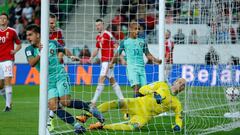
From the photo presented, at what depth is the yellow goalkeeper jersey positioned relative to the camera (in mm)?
10156

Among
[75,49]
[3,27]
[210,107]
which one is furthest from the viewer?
[75,49]

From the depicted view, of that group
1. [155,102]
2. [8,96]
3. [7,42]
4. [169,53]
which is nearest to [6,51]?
[7,42]

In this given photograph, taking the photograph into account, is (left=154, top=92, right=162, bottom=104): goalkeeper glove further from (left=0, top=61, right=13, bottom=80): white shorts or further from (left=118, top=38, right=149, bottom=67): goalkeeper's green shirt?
(left=0, top=61, right=13, bottom=80): white shorts

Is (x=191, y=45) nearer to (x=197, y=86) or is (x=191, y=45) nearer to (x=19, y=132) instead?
(x=197, y=86)

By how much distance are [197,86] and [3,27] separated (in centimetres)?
448

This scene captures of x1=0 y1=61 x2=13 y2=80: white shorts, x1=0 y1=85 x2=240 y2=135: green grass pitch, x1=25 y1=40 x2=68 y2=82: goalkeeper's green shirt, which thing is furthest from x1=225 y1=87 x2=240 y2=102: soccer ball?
x1=0 y1=61 x2=13 y2=80: white shorts

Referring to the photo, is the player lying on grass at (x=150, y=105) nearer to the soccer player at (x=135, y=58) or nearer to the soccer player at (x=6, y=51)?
the soccer player at (x=135, y=58)

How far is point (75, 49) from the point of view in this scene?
68.4ft

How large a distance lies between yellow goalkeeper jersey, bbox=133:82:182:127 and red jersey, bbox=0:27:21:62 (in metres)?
4.88

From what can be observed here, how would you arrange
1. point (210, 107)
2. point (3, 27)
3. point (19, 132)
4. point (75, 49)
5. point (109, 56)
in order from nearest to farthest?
point (19, 132)
point (210, 107)
point (3, 27)
point (109, 56)
point (75, 49)

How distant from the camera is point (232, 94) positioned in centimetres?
1244

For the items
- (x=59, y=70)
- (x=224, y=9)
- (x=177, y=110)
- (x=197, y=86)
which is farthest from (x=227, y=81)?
(x=59, y=70)

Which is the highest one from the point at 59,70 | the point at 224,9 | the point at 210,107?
the point at 224,9

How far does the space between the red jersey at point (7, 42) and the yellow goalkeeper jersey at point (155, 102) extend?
192 inches
